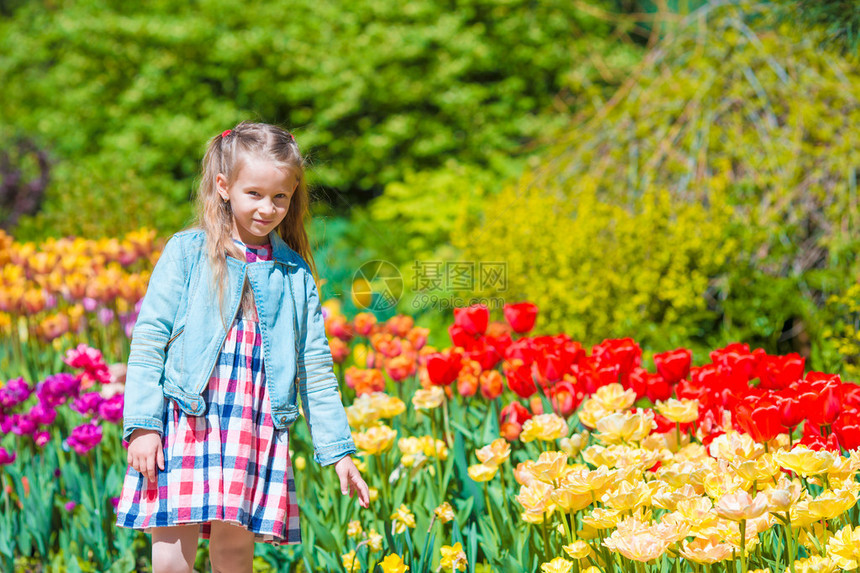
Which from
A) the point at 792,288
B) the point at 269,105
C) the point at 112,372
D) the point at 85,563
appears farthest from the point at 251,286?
the point at 269,105

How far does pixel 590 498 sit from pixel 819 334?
1987mm

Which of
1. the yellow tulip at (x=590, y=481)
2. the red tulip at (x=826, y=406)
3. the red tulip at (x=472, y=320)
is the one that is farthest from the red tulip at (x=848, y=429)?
the red tulip at (x=472, y=320)

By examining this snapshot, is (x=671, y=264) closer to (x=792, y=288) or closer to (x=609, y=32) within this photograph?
(x=792, y=288)

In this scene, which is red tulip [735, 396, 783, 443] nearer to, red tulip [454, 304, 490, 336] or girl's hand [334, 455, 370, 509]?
girl's hand [334, 455, 370, 509]

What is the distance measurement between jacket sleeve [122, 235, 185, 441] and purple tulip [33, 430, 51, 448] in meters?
0.95

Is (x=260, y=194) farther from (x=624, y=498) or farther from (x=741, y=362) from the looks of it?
(x=741, y=362)

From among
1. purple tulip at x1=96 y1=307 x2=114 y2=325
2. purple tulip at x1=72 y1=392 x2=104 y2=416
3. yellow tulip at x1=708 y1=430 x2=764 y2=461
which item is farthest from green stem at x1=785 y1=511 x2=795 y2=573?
purple tulip at x1=96 y1=307 x2=114 y2=325

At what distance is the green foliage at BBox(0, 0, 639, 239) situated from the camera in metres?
6.37

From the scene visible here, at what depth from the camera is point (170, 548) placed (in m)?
1.49

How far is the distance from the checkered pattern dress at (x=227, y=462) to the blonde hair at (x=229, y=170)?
0.13m

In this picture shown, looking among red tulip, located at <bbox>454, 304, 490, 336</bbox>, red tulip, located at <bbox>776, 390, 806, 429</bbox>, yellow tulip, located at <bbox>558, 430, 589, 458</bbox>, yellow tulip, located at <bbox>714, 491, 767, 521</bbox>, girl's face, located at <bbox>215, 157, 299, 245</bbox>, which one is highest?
girl's face, located at <bbox>215, 157, 299, 245</bbox>

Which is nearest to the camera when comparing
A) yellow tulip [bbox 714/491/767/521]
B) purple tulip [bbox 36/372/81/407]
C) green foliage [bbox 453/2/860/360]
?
yellow tulip [bbox 714/491/767/521]

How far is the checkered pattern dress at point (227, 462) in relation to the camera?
1.44m

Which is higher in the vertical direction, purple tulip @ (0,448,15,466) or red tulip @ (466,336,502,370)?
red tulip @ (466,336,502,370)
